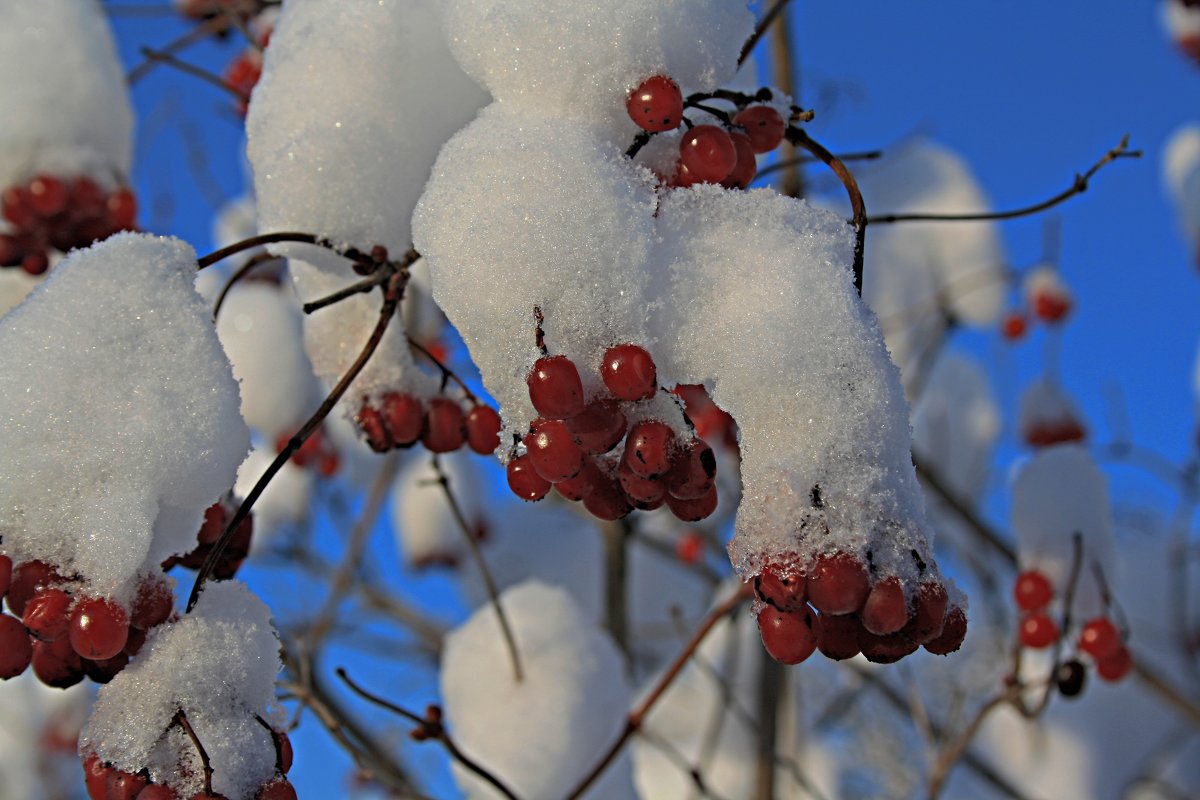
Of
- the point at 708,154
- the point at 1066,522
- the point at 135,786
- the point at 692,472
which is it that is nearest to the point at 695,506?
the point at 692,472

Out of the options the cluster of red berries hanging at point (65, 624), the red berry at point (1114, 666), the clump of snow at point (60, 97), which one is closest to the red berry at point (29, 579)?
the cluster of red berries hanging at point (65, 624)

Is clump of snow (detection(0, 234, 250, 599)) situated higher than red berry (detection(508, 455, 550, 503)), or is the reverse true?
red berry (detection(508, 455, 550, 503))

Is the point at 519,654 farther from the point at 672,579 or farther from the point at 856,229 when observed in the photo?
the point at 672,579

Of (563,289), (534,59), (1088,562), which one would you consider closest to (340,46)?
(534,59)

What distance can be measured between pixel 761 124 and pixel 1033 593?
1.37 meters

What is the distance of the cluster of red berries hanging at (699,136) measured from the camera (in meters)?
0.92

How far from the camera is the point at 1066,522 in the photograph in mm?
2088

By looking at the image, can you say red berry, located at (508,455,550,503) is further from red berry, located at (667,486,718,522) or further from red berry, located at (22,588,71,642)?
red berry, located at (22,588,71,642)

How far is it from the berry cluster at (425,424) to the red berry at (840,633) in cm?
53

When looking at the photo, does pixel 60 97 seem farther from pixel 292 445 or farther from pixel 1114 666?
pixel 1114 666

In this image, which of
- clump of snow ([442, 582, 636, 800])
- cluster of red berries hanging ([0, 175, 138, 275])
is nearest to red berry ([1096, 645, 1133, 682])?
clump of snow ([442, 582, 636, 800])

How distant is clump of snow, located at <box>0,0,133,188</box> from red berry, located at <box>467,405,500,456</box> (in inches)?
47.4

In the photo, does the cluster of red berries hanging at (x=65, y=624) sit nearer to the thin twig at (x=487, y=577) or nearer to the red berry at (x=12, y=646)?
the red berry at (x=12, y=646)

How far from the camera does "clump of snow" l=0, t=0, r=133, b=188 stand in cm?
203
